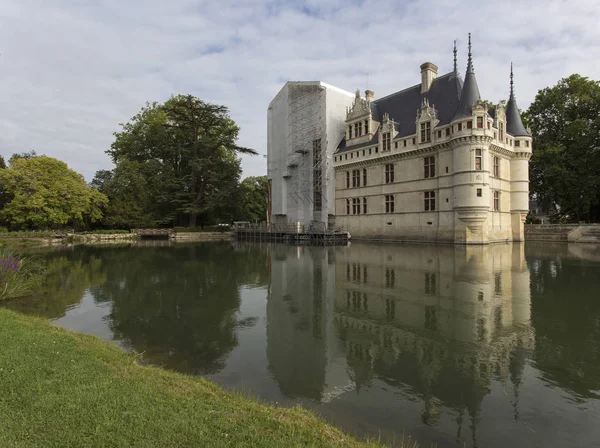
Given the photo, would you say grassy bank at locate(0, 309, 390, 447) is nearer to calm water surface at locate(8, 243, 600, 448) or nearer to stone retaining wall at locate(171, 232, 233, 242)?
calm water surface at locate(8, 243, 600, 448)


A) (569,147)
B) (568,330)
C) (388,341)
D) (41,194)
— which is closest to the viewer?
(388,341)

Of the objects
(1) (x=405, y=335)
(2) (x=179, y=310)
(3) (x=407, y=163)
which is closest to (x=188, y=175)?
(3) (x=407, y=163)

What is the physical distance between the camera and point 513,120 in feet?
112

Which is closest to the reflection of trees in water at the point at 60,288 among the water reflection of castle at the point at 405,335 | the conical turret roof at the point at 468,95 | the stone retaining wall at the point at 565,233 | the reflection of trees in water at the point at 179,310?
the reflection of trees in water at the point at 179,310

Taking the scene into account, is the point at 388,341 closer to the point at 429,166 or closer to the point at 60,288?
the point at 60,288

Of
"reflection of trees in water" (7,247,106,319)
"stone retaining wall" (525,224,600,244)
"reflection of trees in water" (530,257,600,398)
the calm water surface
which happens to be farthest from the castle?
"reflection of trees in water" (7,247,106,319)

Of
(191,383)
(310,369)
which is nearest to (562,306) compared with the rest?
(310,369)

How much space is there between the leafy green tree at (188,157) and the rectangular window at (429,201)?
24.7 meters

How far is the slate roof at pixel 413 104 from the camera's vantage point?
107 ft

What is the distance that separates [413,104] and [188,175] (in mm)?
29038

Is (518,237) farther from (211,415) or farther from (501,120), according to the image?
(211,415)

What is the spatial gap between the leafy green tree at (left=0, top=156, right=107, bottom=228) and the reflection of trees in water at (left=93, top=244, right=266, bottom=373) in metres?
27.2

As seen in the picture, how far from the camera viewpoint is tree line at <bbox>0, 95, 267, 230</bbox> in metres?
42.6

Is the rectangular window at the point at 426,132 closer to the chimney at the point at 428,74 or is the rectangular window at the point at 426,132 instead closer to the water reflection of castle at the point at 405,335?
the chimney at the point at 428,74
